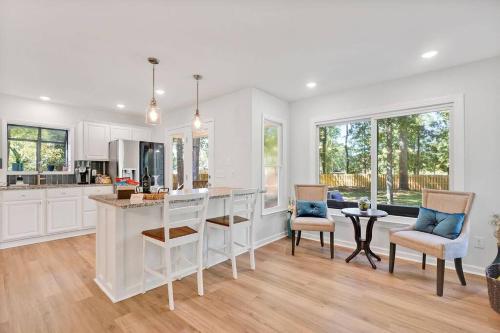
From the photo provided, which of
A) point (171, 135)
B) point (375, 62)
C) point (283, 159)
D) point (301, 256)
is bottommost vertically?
point (301, 256)

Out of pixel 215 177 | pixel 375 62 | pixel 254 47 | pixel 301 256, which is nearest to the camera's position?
pixel 254 47

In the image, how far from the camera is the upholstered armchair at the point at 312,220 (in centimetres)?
346

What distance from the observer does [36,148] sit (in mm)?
4602

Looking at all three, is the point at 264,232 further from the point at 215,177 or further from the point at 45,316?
the point at 45,316

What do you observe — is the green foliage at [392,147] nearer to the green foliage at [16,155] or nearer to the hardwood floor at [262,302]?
the hardwood floor at [262,302]

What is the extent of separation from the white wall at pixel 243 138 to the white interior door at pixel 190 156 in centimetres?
19

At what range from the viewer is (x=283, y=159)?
449 cm

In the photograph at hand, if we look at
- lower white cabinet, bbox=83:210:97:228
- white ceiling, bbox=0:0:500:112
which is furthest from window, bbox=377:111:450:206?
lower white cabinet, bbox=83:210:97:228

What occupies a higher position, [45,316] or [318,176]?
[318,176]

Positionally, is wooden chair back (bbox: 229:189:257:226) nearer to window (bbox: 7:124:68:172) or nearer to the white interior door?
the white interior door

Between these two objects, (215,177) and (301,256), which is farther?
(215,177)

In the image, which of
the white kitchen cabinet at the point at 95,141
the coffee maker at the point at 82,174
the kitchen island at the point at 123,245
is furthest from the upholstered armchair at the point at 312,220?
the coffee maker at the point at 82,174

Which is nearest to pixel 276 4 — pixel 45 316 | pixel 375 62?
pixel 375 62

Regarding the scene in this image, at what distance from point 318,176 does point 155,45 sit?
3.29 metres
